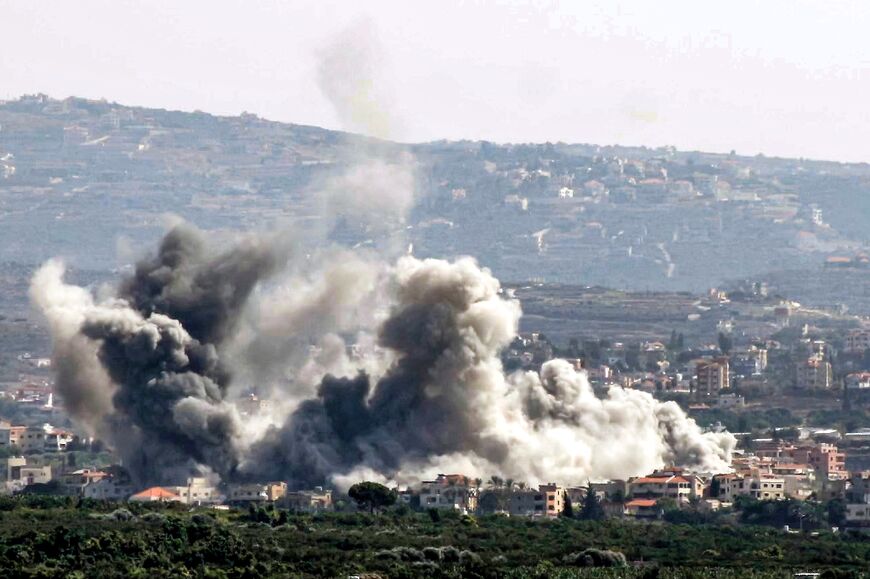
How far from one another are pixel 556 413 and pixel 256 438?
1235cm

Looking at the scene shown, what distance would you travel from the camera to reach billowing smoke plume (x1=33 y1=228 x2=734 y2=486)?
4011 inches

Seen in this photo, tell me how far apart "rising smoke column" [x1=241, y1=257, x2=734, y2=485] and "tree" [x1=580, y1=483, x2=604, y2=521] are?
4.30 m

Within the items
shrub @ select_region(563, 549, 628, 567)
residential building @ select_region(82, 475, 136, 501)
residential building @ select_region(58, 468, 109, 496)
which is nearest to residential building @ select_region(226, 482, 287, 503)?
residential building @ select_region(82, 475, 136, 501)

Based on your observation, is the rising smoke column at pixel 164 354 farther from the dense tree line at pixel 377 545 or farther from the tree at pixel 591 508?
the tree at pixel 591 508

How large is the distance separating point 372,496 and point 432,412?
9190 mm

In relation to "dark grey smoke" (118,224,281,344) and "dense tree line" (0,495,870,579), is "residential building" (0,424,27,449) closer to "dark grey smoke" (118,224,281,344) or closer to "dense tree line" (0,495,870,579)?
"dark grey smoke" (118,224,281,344)

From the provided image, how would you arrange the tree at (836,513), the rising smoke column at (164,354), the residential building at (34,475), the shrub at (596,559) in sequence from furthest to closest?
1. the residential building at (34,475)
2. the rising smoke column at (164,354)
3. the tree at (836,513)
4. the shrub at (596,559)

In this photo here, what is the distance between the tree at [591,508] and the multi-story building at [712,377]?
6099 centimetres

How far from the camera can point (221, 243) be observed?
11588 centimetres

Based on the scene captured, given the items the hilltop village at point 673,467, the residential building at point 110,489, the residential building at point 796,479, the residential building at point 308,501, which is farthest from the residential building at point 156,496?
the residential building at point 796,479

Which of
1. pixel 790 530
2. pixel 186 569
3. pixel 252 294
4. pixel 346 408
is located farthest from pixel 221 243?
pixel 186 569

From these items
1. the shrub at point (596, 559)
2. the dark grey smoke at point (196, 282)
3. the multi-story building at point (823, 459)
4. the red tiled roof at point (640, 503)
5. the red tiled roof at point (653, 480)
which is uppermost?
the dark grey smoke at point (196, 282)

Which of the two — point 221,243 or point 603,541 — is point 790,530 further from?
point 221,243

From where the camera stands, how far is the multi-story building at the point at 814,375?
172125 mm
